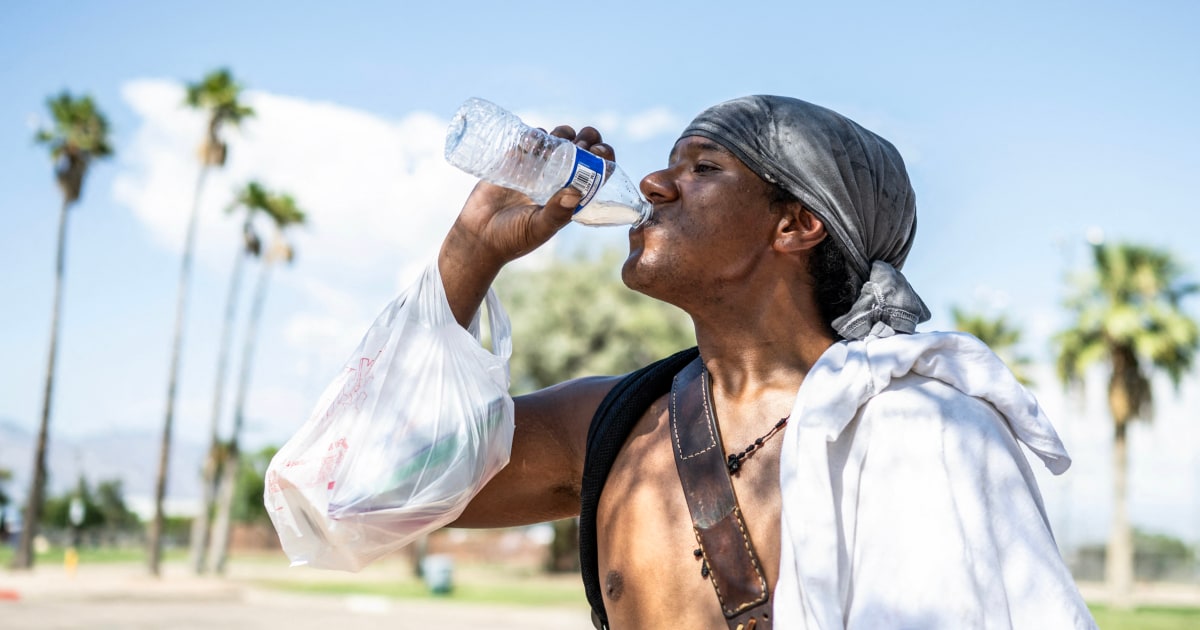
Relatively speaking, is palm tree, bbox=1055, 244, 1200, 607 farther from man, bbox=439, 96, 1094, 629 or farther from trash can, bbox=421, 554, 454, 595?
man, bbox=439, 96, 1094, 629

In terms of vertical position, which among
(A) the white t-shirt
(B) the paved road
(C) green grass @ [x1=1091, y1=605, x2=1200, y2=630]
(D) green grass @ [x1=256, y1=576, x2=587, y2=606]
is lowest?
(D) green grass @ [x1=256, y1=576, x2=587, y2=606]

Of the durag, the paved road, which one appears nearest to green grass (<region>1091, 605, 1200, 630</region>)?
the paved road

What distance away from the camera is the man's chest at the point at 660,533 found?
2.42 m

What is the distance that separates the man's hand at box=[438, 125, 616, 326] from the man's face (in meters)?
0.21

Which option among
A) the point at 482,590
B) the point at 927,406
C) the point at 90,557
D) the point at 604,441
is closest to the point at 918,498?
the point at 927,406

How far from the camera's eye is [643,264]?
269 centimetres

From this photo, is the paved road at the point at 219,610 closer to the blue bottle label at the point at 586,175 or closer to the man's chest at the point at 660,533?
the man's chest at the point at 660,533

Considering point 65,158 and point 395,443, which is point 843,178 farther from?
point 65,158

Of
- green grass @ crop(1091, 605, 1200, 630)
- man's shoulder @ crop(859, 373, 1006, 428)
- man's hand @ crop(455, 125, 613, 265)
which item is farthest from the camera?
green grass @ crop(1091, 605, 1200, 630)

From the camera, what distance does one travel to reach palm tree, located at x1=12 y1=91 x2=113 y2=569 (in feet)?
116

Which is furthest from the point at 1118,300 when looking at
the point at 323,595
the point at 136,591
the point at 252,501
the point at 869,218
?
the point at 252,501

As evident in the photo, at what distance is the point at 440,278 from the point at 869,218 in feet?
3.39

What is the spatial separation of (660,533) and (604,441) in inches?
10.6

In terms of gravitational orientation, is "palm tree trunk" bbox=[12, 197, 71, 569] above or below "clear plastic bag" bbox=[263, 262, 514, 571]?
below
